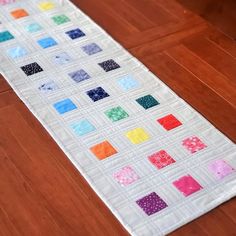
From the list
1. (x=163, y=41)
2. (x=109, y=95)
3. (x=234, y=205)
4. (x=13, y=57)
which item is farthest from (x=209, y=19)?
(x=234, y=205)

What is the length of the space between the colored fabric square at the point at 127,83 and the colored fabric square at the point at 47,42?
0.35 m

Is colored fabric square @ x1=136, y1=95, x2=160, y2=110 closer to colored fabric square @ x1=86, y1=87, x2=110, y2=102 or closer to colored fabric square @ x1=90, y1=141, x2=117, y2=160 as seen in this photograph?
colored fabric square @ x1=86, y1=87, x2=110, y2=102

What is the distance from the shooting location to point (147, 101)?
5.73ft

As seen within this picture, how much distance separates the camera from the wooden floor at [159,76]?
1345mm

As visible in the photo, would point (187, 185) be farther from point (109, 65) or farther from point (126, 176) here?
point (109, 65)

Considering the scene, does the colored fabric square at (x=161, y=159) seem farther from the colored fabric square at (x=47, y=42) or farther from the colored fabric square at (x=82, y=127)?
the colored fabric square at (x=47, y=42)

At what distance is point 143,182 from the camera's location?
4.79 feet

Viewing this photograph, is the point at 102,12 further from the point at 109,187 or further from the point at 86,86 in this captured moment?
the point at 109,187

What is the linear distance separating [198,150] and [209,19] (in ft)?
2.81

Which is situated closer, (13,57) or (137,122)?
(137,122)

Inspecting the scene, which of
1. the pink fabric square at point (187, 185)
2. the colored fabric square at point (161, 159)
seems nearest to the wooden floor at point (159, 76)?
the pink fabric square at point (187, 185)

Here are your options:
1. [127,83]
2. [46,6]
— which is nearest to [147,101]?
[127,83]

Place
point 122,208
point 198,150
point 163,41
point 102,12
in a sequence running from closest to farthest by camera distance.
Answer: point 122,208 → point 198,150 → point 163,41 → point 102,12

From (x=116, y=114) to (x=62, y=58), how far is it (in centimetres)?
39
